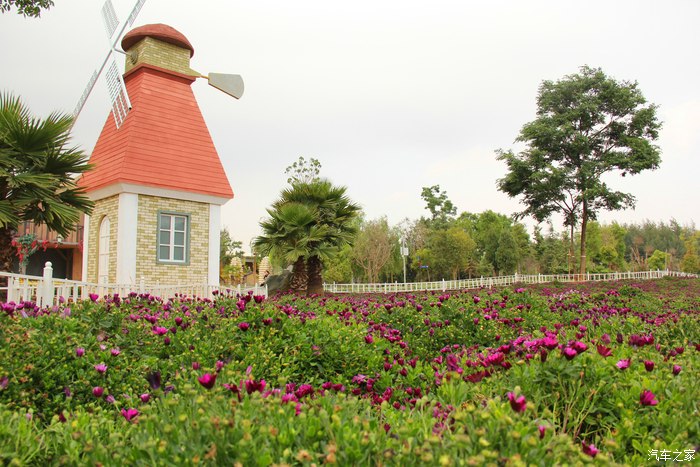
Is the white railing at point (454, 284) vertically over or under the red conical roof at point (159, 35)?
under

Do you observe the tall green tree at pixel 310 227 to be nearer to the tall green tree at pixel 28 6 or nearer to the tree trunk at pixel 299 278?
the tree trunk at pixel 299 278

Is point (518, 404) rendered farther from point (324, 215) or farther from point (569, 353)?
point (324, 215)

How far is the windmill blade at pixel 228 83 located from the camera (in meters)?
17.1

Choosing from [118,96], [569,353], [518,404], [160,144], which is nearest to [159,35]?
[118,96]

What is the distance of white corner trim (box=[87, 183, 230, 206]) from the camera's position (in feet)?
43.7

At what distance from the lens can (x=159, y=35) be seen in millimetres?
15109

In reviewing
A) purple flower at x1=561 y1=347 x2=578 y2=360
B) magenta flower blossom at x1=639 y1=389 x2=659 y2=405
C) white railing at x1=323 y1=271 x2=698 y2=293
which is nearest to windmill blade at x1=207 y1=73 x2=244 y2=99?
white railing at x1=323 y1=271 x2=698 y2=293

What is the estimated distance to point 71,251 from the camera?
23875 millimetres

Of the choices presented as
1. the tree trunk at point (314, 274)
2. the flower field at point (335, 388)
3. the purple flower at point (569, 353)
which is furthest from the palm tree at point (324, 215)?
the purple flower at point (569, 353)

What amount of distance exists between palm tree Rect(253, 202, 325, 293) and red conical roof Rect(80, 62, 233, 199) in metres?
2.94

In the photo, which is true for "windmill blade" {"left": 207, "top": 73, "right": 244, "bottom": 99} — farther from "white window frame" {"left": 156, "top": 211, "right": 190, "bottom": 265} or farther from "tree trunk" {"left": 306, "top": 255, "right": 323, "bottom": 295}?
"tree trunk" {"left": 306, "top": 255, "right": 323, "bottom": 295}

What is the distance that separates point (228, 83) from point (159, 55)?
8.47 feet

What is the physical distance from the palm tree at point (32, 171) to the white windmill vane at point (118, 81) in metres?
4.94

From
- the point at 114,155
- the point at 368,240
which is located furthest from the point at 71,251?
the point at 368,240
